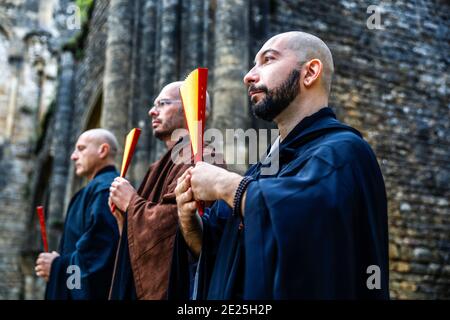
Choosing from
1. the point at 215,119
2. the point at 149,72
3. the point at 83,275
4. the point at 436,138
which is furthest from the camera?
the point at 436,138

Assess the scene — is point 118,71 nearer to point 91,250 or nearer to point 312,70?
point 91,250

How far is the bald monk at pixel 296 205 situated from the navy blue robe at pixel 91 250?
2013 mm

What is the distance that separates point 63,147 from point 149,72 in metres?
6.30

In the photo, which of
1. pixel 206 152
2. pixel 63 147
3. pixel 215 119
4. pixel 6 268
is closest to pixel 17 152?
pixel 6 268

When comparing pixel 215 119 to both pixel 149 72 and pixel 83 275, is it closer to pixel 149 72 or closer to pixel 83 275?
pixel 149 72

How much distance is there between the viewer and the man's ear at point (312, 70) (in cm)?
269

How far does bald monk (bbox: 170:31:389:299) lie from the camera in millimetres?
2139

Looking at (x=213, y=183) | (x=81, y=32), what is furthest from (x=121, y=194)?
(x=81, y=32)

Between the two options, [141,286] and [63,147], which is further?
[63,147]

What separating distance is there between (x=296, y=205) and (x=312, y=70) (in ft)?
2.49

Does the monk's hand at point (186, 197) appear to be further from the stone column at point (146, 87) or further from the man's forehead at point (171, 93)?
the stone column at point (146, 87)

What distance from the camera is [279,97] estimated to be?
266 centimetres
